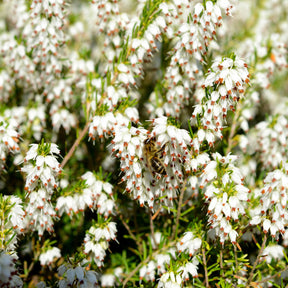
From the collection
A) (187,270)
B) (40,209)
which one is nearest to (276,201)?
(187,270)

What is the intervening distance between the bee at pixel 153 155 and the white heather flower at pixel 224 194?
52 centimetres

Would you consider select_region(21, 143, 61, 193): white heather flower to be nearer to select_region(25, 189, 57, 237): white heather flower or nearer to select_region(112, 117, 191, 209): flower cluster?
select_region(25, 189, 57, 237): white heather flower

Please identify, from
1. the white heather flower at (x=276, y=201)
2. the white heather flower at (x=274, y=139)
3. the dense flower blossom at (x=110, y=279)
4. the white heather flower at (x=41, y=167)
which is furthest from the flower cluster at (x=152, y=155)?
the white heather flower at (x=274, y=139)

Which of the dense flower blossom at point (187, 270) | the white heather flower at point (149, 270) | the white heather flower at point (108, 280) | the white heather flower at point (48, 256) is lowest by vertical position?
the white heather flower at point (108, 280)

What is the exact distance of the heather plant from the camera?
4023 mm

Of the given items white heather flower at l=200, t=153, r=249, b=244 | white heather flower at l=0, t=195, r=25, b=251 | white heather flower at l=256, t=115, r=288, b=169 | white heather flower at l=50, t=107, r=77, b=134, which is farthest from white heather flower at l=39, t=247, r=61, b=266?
white heather flower at l=256, t=115, r=288, b=169

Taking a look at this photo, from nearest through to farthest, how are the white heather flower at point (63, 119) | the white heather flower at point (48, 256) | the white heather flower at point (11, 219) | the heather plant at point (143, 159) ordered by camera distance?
the heather plant at point (143, 159) < the white heather flower at point (11, 219) < the white heather flower at point (48, 256) < the white heather flower at point (63, 119)

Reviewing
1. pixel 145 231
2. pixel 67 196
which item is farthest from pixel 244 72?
pixel 145 231

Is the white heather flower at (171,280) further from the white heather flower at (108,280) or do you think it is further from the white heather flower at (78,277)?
the white heather flower at (108,280)

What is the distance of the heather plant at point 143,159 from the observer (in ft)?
13.2

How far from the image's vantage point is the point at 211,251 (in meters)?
4.65

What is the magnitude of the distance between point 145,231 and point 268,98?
453cm

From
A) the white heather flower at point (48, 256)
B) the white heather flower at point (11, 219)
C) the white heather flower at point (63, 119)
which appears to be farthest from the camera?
the white heather flower at point (63, 119)

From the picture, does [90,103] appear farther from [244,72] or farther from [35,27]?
[244,72]
